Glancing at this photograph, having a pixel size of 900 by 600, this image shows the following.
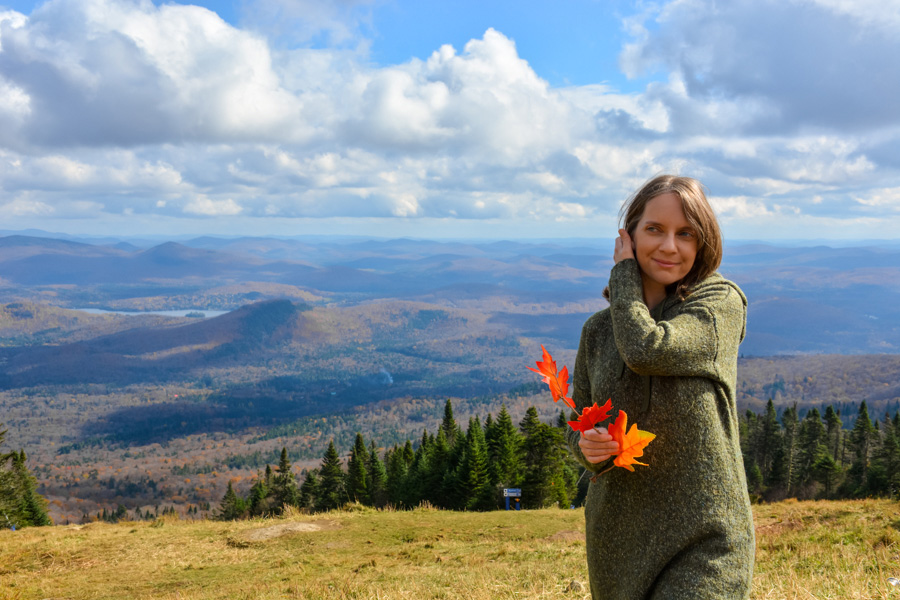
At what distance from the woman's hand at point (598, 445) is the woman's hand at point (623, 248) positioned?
2.72ft

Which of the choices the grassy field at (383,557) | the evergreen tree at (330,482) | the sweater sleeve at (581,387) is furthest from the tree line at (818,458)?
the sweater sleeve at (581,387)

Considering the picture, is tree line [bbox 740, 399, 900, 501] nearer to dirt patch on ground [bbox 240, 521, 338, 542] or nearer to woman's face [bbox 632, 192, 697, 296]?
dirt patch on ground [bbox 240, 521, 338, 542]

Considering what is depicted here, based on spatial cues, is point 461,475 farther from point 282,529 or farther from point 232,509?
point 232,509

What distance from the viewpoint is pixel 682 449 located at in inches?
85.6


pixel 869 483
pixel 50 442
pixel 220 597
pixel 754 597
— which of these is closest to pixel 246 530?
pixel 220 597

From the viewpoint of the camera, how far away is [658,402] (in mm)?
2217

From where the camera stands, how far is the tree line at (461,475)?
28.5 m

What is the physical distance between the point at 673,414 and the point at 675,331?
Result: 375 mm

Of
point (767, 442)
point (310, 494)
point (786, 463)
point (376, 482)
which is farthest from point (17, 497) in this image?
point (767, 442)

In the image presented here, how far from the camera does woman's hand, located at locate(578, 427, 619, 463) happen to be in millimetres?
2082

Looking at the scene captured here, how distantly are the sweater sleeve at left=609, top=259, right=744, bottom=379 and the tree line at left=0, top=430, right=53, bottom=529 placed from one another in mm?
34748

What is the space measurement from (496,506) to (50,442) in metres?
219

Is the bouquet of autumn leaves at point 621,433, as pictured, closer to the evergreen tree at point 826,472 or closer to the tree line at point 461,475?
the tree line at point 461,475

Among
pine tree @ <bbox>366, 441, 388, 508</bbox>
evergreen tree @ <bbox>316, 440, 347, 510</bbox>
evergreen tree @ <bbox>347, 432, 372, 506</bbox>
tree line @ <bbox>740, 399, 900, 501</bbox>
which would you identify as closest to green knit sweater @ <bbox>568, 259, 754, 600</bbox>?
evergreen tree @ <bbox>347, 432, 372, 506</bbox>
